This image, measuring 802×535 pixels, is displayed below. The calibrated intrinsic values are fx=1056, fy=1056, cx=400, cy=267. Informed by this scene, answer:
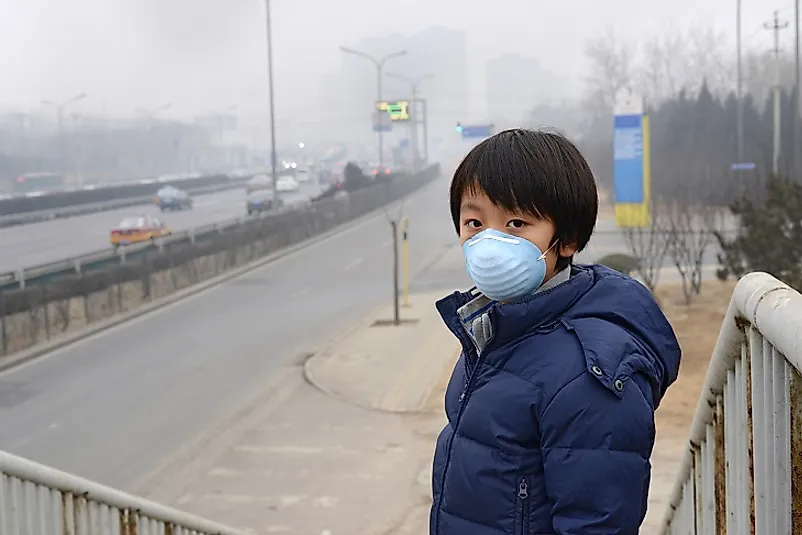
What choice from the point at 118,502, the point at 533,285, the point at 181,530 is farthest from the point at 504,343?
the point at 181,530

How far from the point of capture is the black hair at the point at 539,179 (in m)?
1.66

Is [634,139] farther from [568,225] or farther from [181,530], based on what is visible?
[568,225]

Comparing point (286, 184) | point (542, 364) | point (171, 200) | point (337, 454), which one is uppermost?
point (542, 364)

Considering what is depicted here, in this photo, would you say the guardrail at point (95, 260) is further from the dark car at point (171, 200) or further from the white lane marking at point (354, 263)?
the dark car at point (171, 200)

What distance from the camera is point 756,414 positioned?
1.63m

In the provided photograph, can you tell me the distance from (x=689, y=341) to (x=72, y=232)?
17.4m

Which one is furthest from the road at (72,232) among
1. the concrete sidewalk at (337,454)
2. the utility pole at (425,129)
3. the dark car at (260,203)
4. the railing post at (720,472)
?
the utility pole at (425,129)

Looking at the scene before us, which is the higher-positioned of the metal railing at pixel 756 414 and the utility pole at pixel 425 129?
the utility pole at pixel 425 129

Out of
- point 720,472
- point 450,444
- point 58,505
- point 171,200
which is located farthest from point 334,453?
point 171,200

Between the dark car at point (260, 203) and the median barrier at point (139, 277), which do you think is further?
the dark car at point (260, 203)

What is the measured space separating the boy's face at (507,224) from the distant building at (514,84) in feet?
204

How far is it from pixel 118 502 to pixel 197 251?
18450mm

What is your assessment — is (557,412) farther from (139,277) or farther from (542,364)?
(139,277)

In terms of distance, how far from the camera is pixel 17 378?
13.3 metres
